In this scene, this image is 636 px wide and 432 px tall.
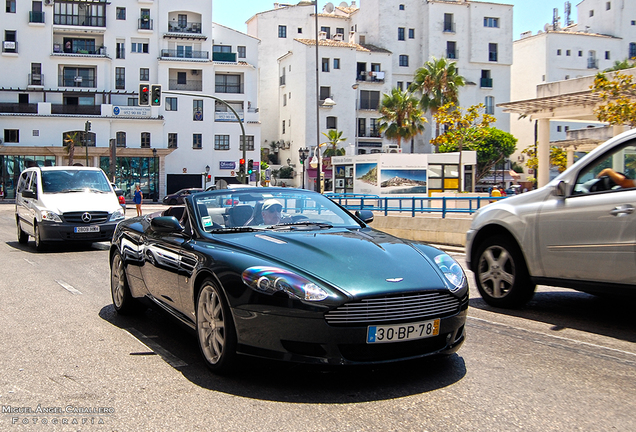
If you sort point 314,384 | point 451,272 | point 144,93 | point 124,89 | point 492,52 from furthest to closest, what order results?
1. point 492,52
2. point 124,89
3. point 144,93
4. point 451,272
5. point 314,384

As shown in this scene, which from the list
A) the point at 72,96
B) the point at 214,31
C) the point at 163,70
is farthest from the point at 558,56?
the point at 72,96

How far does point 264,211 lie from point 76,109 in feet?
188

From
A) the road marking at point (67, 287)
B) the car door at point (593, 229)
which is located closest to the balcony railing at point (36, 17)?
the road marking at point (67, 287)

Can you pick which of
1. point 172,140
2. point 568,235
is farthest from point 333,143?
point 568,235

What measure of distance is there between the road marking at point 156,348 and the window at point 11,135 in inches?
2234

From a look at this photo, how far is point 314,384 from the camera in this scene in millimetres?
4324

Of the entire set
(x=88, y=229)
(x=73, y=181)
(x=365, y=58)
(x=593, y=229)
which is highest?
(x=365, y=58)

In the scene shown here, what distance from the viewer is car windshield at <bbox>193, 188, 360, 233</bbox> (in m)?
5.37

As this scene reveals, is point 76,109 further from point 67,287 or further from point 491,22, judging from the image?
point 67,287

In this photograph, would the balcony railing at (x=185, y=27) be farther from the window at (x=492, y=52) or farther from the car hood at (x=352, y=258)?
the car hood at (x=352, y=258)

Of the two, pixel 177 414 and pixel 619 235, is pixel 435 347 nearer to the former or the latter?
pixel 177 414

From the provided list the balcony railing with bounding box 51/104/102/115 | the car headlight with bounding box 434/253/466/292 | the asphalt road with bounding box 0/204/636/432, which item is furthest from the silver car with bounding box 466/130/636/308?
the balcony railing with bounding box 51/104/102/115

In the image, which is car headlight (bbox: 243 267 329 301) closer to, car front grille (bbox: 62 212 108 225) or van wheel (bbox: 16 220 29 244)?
car front grille (bbox: 62 212 108 225)

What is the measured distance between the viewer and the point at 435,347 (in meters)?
4.28
